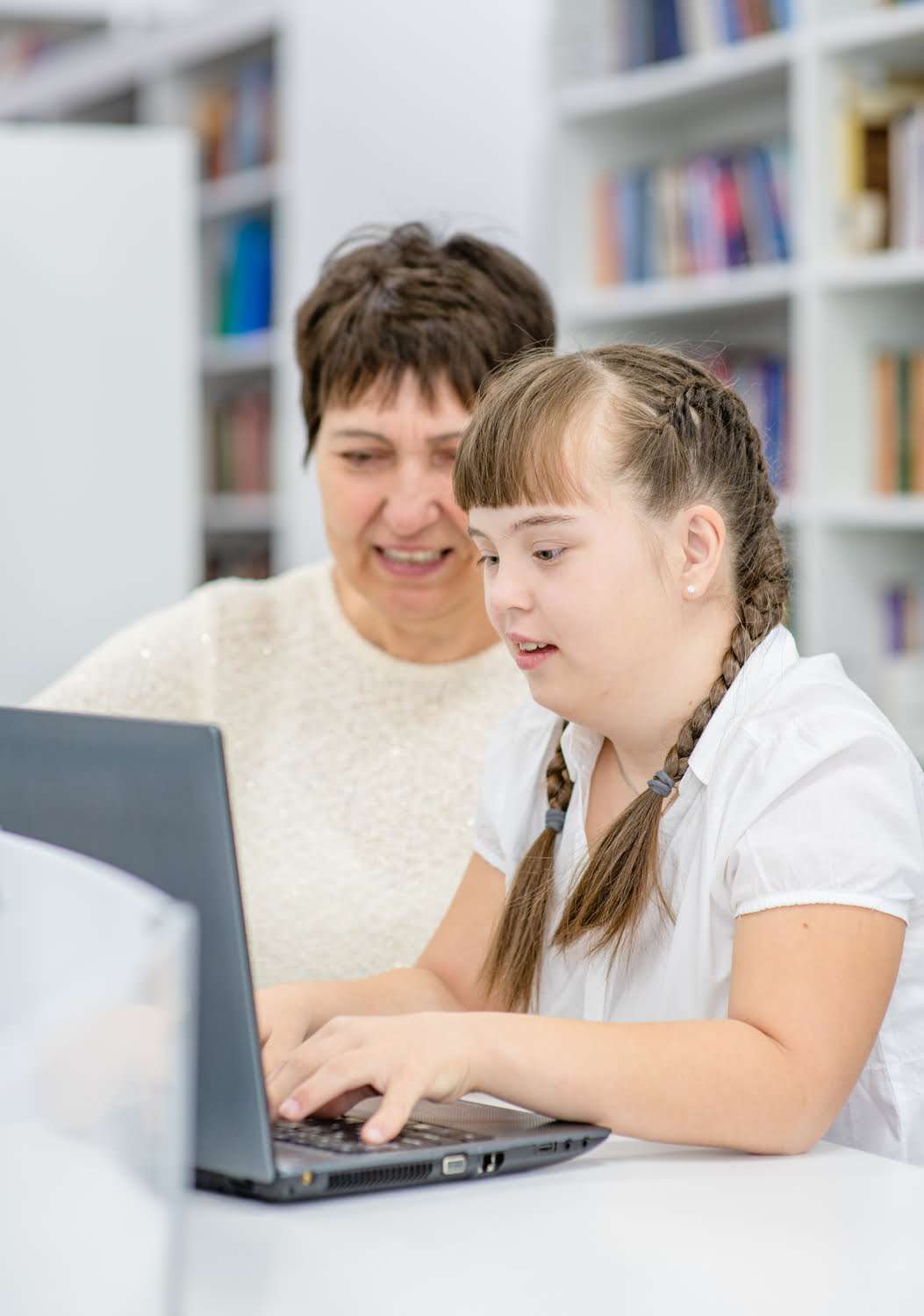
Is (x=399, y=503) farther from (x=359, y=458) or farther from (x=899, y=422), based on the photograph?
(x=899, y=422)

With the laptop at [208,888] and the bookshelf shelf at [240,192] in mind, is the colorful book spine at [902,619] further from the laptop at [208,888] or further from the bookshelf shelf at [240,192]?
the laptop at [208,888]

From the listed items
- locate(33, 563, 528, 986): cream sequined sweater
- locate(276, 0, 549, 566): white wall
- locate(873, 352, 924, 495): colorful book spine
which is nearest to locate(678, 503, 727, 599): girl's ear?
locate(33, 563, 528, 986): cream sequined sweater

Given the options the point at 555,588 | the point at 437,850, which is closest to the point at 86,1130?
the point at 555,588

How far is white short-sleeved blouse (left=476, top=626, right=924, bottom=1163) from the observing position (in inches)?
41.4

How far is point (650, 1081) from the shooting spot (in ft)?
3.14

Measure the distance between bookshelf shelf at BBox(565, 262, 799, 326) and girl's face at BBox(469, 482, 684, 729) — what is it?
6.10ft

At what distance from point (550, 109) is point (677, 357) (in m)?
2.34

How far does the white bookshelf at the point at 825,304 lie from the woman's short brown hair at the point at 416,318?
3.71ft

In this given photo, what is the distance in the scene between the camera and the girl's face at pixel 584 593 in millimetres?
1175

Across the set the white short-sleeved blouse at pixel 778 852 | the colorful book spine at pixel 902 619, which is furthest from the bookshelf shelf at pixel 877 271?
the white short-sleeved blouse at pixel 778 852

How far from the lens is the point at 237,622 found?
1823 mm

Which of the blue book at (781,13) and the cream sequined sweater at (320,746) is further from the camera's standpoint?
the blue book at (781,13)

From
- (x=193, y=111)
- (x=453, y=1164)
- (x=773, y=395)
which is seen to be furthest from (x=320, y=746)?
(x=193, y=111)

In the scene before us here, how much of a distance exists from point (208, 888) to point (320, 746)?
1010 millimetres
